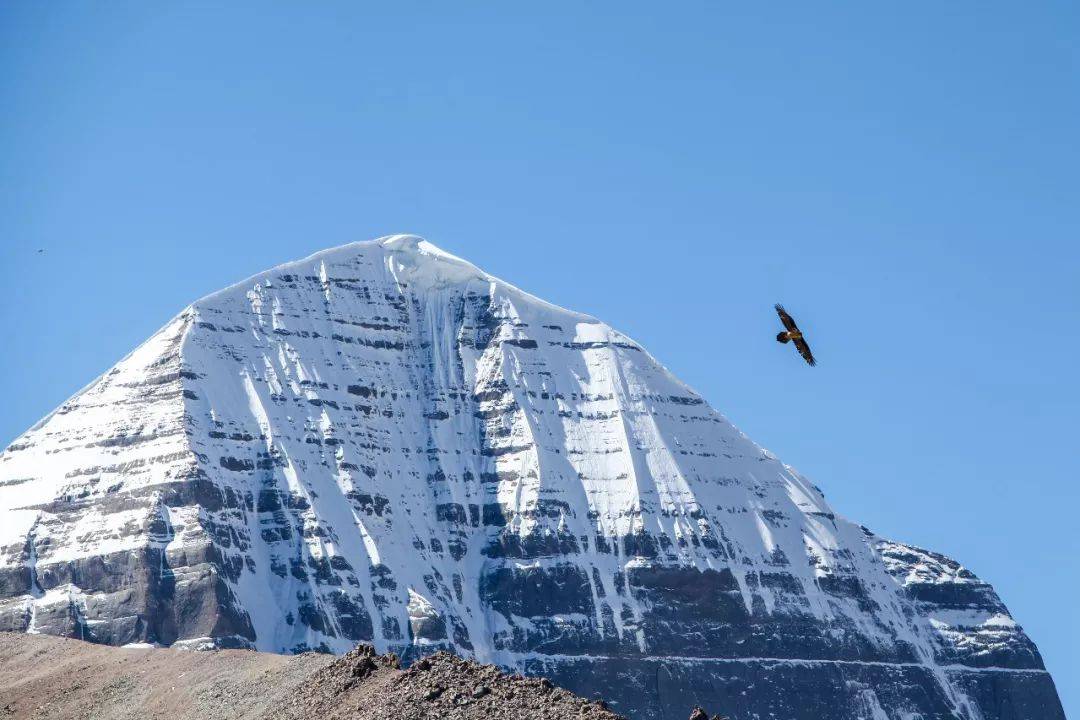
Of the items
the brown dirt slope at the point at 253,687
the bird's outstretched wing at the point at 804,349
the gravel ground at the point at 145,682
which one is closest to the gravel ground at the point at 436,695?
the brown dirt slope at the point at 253,687

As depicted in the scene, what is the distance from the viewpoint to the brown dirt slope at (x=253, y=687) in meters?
119

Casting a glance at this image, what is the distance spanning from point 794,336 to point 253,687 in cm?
3732

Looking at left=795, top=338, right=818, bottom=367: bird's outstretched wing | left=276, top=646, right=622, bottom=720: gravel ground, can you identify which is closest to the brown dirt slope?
left=276, top=646, right=622, bottom=720: gravel ground

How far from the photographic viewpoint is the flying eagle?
4628 inches

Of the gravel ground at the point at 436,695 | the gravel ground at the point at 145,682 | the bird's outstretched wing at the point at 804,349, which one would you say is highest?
the bird's outstretched wing at the point at 804,349

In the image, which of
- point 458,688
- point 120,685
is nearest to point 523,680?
point 458,688

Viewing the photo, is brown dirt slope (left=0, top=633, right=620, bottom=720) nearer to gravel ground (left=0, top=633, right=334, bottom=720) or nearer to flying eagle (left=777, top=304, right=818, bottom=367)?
gravel ground (left=0, top=633, right=334, bottom=720)

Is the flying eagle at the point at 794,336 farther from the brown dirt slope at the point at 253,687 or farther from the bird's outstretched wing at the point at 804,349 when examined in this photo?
the brown dirt slope at the point at 253,687

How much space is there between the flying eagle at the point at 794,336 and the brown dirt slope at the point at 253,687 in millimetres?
17983

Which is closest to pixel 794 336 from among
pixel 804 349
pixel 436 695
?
pixel 804 349

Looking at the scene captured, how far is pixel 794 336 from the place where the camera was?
120 meters

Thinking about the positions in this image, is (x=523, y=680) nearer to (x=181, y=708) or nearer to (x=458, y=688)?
(x=458, y=688)

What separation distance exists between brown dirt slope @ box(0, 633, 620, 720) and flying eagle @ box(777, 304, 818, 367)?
1798 centimetres

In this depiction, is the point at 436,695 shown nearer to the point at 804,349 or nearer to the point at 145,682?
the point at 804,349
